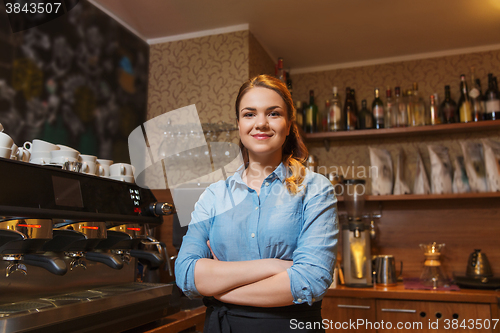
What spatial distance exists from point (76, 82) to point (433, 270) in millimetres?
2043

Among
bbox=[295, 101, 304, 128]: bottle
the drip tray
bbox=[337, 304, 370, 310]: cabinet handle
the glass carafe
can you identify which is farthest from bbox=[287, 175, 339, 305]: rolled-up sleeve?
bbox=[295, 101, 304, 128]: bottle

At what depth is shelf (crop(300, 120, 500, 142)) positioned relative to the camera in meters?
2.24

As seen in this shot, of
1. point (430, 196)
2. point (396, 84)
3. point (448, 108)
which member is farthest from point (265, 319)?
point (396, 84)

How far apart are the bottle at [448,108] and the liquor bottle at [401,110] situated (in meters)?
0.23

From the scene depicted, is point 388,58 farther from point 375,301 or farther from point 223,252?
point 223,252

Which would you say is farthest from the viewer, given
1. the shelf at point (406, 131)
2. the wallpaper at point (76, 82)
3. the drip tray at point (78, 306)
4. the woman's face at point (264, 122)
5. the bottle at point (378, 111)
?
the bottle at point (378, 111)

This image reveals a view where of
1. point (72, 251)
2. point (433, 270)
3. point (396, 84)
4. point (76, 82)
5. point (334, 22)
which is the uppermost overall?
point (334, 22)

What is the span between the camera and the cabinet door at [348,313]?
199 centimetres

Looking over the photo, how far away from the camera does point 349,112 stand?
2.56 m

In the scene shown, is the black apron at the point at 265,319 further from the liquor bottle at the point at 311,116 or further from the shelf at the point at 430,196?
the liquor bottle at the point at 311,116

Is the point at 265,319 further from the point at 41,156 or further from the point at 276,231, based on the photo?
the point at 41,156

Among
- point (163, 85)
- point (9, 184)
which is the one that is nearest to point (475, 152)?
point (163, 85)

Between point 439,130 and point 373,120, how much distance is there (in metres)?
0.40

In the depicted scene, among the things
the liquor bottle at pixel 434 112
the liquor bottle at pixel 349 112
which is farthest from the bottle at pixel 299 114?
the liquor bottle at pixel 434 112
